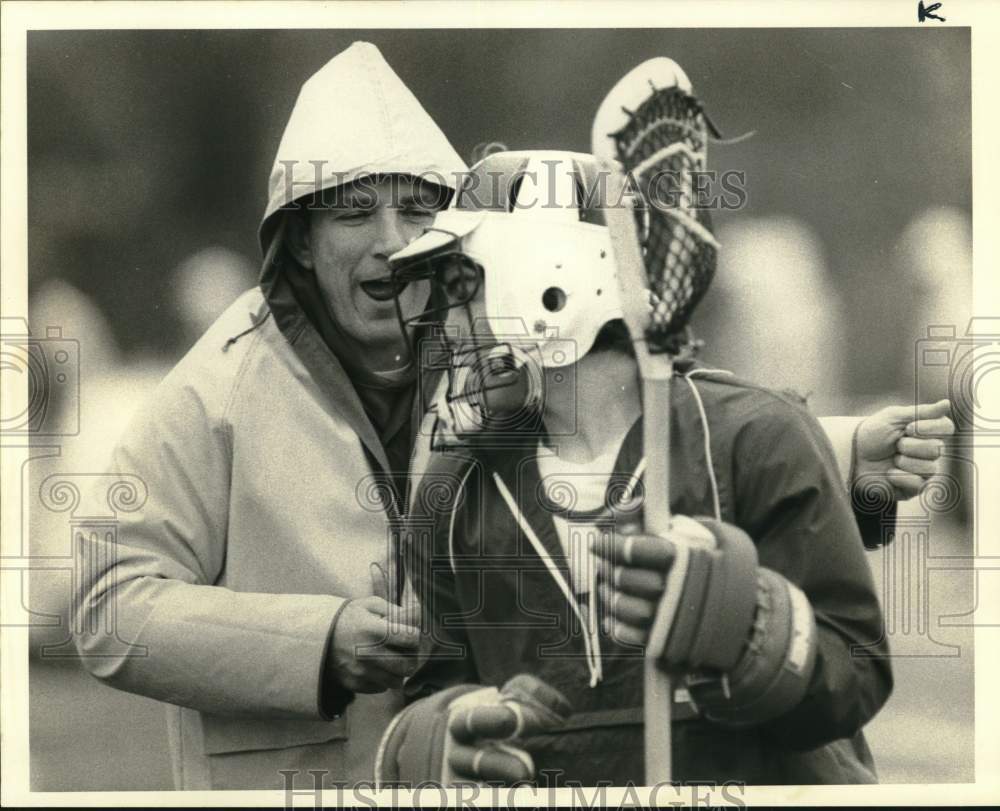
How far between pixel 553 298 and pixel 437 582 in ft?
2.78

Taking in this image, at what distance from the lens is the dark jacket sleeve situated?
412 cm

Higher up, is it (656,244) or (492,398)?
(656,244)

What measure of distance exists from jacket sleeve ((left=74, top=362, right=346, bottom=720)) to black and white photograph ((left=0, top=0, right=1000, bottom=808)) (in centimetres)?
1

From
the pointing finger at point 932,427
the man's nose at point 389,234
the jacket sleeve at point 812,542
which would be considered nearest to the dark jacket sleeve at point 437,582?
the man's nose at point 389,234

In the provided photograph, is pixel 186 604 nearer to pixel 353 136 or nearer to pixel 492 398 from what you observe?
pixel 492 398

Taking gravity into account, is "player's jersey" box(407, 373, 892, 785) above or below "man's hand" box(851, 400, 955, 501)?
below

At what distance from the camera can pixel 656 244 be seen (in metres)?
3.90

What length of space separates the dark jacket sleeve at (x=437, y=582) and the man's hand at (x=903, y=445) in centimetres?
110

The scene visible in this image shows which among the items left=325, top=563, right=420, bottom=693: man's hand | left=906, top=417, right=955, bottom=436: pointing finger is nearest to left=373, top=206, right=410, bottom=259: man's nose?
left=325, top=563, right=420, bottom=693: man's hand

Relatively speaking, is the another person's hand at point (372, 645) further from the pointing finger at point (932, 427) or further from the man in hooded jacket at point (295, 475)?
the pointing finger at point (932, 427)

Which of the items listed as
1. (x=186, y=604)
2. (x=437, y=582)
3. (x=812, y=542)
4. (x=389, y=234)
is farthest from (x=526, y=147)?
(x=186, y=604)

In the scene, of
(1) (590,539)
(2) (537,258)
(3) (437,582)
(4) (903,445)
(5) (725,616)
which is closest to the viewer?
(5) (725,616)

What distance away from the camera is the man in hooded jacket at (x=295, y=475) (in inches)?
161

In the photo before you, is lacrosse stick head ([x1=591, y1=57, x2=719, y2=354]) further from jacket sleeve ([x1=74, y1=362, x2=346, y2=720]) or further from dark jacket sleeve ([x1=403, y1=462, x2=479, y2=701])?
jacket sleeve ([x1=74, y1=362, x2=346, y2=720])
